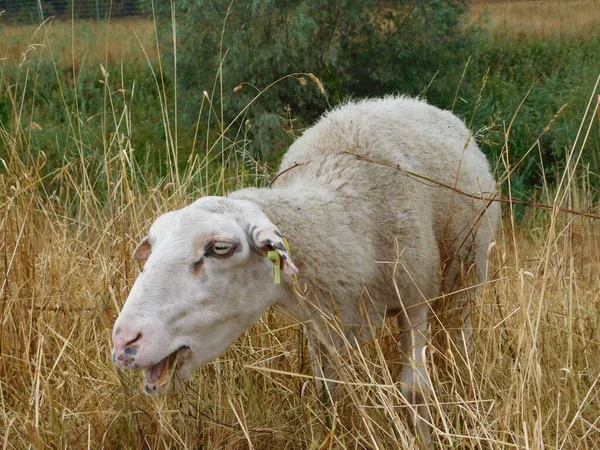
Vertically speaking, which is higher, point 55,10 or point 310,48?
point 310,48

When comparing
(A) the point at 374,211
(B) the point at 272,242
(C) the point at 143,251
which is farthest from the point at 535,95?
(B) the point at 272,242

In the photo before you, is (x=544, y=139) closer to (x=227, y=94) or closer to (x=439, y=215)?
(x=227, y=94)

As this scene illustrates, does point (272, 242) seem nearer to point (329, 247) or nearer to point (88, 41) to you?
point (329, 247)

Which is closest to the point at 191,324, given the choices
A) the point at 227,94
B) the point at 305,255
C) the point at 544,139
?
the point at 305,255

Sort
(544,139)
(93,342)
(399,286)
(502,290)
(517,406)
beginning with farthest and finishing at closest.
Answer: (544,139) → (502,290) → (93,342) → (399,286) → (517,406)

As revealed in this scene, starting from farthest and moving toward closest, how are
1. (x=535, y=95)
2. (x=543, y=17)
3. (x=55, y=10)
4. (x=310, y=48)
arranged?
(x=543, y=17), (x=55, y=10), (x=535, y=95), (x=310, y=48)

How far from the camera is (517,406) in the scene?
2.67m

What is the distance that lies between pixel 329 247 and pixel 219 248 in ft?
1.82

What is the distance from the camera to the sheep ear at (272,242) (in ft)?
8.91

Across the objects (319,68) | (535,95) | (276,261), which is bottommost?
(535,95)

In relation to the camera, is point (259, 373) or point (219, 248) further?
point (259, 373)

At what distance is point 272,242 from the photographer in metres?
2.73

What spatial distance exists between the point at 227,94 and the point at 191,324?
8.79m

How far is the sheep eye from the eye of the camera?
2725 mm
